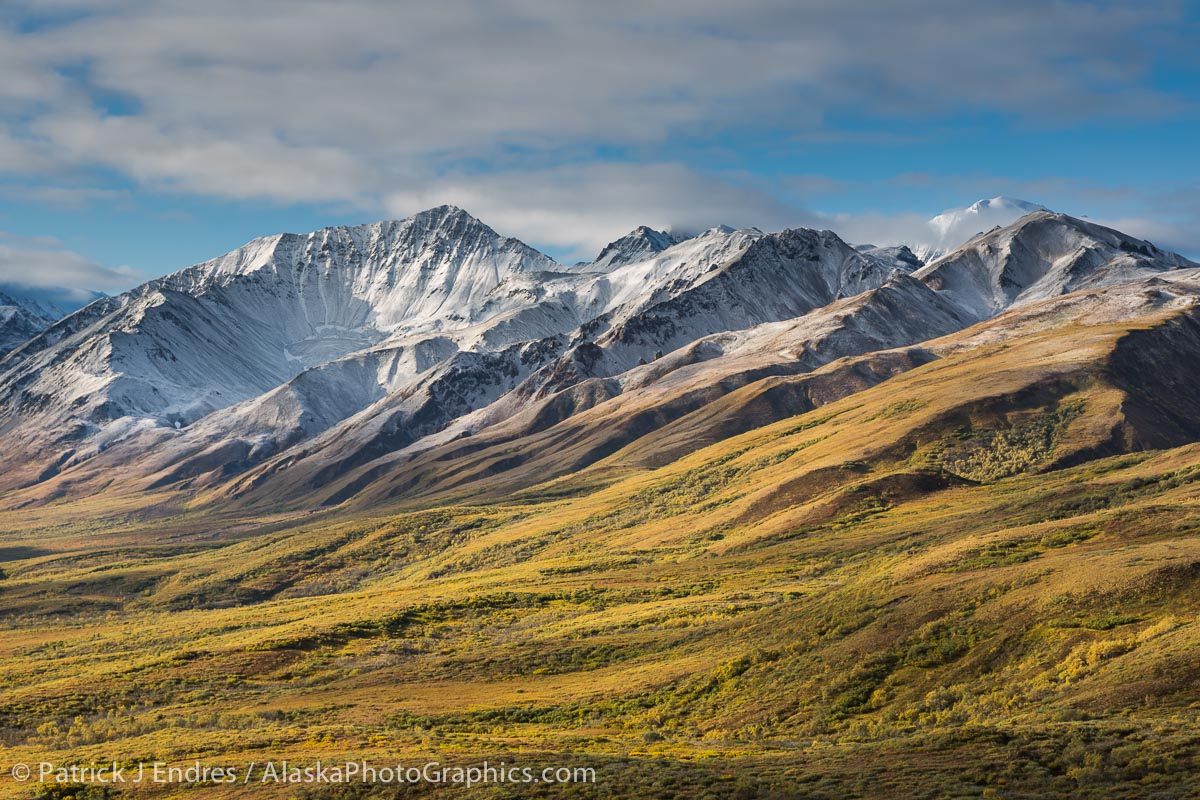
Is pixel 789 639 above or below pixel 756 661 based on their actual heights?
above

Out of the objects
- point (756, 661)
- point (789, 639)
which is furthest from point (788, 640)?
point (756, 661)

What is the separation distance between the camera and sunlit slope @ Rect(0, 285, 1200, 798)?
135 feet

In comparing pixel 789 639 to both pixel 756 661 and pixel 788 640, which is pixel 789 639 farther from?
pixel 756 661

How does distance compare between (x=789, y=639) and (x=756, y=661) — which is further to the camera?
(x=789, y=639)

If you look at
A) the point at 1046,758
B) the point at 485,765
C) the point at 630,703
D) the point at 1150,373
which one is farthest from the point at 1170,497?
the point at 1150,373

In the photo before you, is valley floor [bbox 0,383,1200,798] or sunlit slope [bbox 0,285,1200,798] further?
sunlit slope [bbox 0,285,1200,798]

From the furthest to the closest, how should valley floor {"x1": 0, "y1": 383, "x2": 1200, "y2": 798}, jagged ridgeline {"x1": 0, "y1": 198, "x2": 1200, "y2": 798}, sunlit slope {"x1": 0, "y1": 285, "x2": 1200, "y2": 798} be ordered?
sunlit slope {"x1": 0, "y1": 285, "x2": 1200, "y2": 798}, jagged ridgeline {"x1": 0, "y1": 198, "x2": 1200, "y2": 798}, valley floor {"x1": 0, "y1": 383, "x2": 1200, "y2": 798}

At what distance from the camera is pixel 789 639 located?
6231 cm

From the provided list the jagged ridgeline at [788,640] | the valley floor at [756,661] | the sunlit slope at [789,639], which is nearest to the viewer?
the valley floor at [756,661]

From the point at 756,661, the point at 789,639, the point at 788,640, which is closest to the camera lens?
the point at 756,661

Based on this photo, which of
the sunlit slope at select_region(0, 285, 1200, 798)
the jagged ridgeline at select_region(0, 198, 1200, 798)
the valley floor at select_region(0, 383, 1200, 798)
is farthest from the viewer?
the sunlit slope at select_region(0, 285, 1200, 798)

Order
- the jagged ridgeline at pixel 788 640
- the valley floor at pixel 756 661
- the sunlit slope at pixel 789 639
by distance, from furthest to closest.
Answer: the sunlit slope at pixel 789 639 → the jagged ridgeline at pixel 788 640 → the valley floor at pixel 756 661

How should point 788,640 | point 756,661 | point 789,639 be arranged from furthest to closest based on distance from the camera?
point 789,639 < point 788,640 < point 756,661

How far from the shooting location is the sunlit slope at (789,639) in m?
41.3
